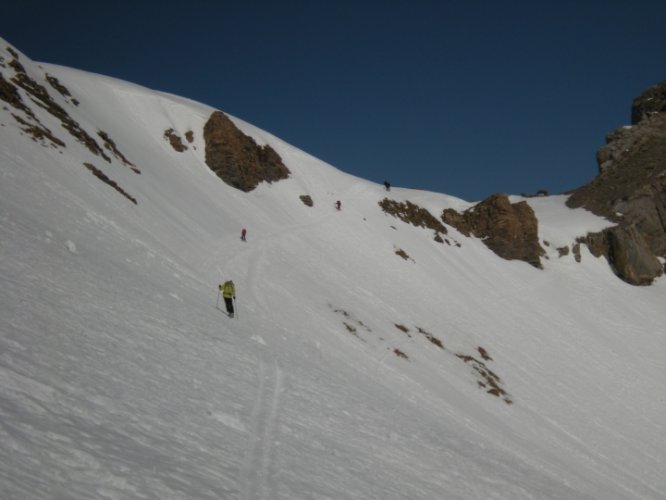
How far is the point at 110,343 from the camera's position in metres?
10.6

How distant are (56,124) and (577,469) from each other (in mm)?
35795

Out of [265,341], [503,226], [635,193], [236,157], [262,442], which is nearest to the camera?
[262,442]

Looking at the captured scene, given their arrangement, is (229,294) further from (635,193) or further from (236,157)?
(635,193)

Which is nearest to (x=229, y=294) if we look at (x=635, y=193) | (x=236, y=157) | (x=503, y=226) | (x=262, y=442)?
(x=262, y=442)

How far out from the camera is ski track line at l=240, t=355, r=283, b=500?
7176 millimetres

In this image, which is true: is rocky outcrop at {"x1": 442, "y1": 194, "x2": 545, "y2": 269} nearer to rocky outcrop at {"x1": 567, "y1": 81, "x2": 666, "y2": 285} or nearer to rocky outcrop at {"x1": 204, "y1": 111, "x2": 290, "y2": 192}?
rocky outcrop at {"x1": 567, "y1": 81, "x2": 666, "y2": 285}

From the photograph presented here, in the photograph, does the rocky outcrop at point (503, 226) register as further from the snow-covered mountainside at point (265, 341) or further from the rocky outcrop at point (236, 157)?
the rocky outcrop at point (236, 157)

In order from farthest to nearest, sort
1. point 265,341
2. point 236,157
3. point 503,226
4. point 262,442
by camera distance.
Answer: point 503,226
point 236,157
point 265,341
point 262,442

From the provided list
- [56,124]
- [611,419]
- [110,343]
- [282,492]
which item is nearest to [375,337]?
[611,419]

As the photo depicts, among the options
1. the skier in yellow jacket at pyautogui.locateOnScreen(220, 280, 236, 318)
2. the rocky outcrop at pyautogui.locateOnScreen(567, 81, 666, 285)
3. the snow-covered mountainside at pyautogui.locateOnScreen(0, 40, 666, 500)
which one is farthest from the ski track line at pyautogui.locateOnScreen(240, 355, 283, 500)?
the rocky outcrop at pyautogui.locateOnScreen(567, 81, 666, 285)

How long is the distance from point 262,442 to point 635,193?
3448 inches

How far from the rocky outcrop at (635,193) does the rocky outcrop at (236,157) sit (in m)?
49.1

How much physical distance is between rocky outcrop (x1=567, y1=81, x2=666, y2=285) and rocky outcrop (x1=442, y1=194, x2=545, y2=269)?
1290 cm

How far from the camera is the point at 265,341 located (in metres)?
18.1
